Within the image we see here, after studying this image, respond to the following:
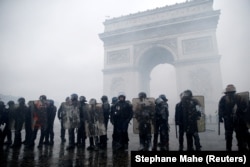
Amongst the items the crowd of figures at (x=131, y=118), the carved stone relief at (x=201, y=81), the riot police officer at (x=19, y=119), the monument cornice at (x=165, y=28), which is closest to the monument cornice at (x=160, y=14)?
the monument cornice at (x=165, y=28)

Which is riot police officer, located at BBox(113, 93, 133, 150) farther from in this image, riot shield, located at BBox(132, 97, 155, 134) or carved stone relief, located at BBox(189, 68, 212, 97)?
carved stone relief, located at BBox(189, 68, 212, 97)

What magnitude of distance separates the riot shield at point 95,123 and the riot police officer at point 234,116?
3428mm

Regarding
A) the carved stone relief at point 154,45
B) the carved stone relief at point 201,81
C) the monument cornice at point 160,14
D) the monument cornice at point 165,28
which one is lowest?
the carved stone relief at point 201,81

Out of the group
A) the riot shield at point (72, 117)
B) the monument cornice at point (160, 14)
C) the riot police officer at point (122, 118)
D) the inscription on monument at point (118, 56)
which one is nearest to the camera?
the riot police officer at point (122, 118)

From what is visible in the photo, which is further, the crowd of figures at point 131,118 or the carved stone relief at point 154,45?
the carved stone relief at point 154,45

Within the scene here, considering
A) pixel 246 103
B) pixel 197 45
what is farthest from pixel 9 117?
pixel 197 45

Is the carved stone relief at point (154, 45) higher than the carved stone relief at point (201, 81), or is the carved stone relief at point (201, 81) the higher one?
the carved stone relief at point (154, 45)

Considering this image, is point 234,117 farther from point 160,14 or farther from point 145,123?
point 160,14

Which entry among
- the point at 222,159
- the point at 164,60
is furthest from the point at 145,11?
the point at 222,159

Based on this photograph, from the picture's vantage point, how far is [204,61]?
19547mm

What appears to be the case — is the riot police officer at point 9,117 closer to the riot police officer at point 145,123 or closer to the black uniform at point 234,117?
the riot police officer at point 145,123

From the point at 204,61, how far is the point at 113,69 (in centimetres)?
968

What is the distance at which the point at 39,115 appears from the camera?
278 inches

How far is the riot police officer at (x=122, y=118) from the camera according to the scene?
6145 millimetres
